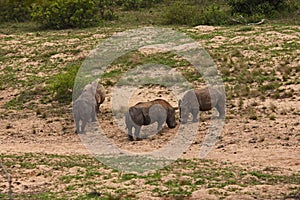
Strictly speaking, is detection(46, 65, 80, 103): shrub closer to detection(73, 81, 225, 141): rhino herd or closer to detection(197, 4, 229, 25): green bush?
detection(73, 81, 225, 141): rhino herd

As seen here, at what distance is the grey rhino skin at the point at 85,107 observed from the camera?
17469mm

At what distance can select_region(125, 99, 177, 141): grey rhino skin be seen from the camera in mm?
16219

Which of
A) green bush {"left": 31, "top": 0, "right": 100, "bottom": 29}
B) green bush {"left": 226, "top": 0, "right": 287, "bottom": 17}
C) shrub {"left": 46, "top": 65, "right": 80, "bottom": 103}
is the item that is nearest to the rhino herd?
shrub {"left": 46, "top": 65, "right": 80, "bottom": 103}

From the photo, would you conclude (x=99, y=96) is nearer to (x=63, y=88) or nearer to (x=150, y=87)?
(x=63, y=88)

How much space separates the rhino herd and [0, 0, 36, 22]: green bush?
1403 centimetres

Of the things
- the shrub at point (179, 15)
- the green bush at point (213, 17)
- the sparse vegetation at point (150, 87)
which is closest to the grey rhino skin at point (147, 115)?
the sparse vegetation at point (150, 87)

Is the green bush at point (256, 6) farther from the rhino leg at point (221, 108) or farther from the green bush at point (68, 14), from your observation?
the rhino leg at point (221, 108)

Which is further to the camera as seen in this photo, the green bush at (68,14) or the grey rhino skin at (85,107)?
the green bush at (68,14)

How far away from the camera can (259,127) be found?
1584cm

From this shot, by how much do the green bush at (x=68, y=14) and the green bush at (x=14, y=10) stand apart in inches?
113

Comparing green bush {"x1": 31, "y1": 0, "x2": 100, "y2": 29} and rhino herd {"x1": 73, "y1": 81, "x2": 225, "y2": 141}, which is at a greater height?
green bush {"x1": 31, "y1": 0, "x2": 100, "y2": 29}

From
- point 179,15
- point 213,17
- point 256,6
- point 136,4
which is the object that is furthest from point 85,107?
point 136,4

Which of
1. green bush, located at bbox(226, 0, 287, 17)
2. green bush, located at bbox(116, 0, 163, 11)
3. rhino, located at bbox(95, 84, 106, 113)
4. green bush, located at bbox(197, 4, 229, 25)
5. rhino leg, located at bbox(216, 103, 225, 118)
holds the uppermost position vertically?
green bush, located at bbox(116, 0, 163, 11)

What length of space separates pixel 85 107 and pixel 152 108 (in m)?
2.03
